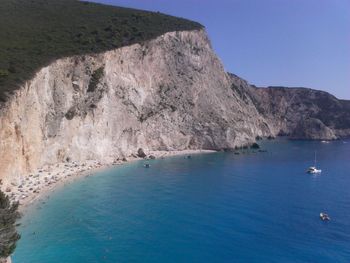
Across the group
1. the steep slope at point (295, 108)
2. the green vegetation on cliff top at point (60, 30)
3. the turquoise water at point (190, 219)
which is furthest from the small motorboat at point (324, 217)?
the steep slope at point (295, 108)

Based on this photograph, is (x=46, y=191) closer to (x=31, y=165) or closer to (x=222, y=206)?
(x=31, y=165)

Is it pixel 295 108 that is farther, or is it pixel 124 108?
pixel 295 108

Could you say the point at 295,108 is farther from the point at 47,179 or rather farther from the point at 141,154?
the point at 47,179

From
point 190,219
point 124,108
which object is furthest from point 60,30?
point 190,219

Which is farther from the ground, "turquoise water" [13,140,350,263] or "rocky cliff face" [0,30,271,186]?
"rocky cliff face" [0,30,271,186]

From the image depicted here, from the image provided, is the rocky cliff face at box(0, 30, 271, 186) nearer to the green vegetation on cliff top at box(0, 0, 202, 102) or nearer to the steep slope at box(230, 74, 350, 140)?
the green vegetation on cliff top at box(0, 0, 202, 102)

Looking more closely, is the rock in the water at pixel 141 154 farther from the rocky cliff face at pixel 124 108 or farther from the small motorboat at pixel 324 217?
the small motorboat at pixel 324 217

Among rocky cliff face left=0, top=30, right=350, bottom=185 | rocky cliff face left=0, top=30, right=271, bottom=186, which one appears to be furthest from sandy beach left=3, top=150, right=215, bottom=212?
rocky cliff face left=0, top=30, right=271, bottom=186

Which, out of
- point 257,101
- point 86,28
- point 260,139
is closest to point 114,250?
point 86,28
